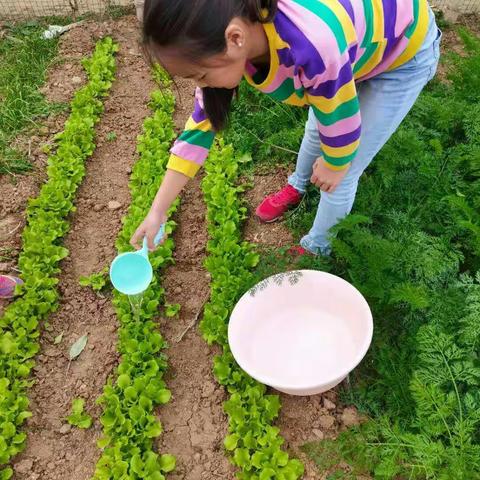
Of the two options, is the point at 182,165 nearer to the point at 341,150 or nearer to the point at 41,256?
the point at 341,150

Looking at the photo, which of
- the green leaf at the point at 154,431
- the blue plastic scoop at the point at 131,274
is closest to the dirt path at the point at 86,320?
the green leaf at the point at 154,431

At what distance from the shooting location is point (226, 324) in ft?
9.14

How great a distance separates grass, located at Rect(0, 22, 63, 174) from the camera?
12.4 ft

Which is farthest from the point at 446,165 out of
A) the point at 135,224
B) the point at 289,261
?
the point at 135,224

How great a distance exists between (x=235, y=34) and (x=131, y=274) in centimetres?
151

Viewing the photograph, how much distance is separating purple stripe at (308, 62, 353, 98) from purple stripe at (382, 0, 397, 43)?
300 mm

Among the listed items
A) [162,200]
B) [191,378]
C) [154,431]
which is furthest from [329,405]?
[162,200]

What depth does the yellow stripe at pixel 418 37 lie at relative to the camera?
1.99 metres

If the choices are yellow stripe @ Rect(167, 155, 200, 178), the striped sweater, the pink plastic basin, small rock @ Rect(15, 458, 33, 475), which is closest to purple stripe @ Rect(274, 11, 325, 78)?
the striped sweater

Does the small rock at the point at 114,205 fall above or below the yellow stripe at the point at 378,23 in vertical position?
below

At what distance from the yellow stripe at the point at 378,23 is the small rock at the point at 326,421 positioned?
168cm

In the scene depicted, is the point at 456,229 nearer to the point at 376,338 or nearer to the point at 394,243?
the point at 394,243

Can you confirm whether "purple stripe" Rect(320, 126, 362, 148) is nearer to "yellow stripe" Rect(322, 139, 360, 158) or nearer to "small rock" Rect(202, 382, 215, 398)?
"yellow stripe" Rect(322, 139, 360, 158)

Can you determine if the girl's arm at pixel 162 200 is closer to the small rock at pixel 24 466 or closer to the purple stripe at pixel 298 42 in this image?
the purple stripe at pixel 298 42
